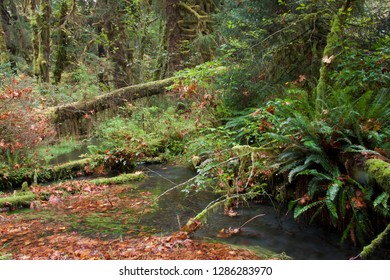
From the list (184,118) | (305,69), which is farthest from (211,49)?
(305,69)

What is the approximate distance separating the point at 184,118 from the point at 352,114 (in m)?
6.92

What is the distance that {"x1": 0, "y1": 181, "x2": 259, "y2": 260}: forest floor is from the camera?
150 inches

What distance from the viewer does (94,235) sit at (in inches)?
183

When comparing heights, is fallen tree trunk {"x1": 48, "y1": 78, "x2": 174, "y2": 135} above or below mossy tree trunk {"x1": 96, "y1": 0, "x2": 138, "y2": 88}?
below

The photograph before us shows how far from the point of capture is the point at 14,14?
20375 mm

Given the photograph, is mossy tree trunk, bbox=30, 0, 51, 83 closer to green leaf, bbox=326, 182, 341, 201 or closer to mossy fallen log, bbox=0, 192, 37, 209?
mossy fallen log, bbox=0, 192, 37, 209

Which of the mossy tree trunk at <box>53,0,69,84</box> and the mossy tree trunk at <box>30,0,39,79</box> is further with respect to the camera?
the mossy tree trunk at <box>53,0,69,84</box>

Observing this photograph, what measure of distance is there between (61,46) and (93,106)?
7753 mm

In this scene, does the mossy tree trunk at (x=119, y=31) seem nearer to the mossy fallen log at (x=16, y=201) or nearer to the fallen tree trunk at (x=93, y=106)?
the fallen tree trunk at (x=93, y=106)

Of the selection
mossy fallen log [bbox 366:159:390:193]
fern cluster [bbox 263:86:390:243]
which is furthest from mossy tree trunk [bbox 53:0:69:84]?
mossy fallen log [bbox 366:159:390:193]

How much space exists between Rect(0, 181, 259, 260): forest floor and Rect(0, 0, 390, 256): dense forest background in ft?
2.32

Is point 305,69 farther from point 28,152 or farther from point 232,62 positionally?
point 28,152

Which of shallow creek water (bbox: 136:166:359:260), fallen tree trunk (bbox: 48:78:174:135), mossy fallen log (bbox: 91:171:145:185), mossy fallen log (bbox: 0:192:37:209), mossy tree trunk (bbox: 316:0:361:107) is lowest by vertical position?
mossy fallen log (bbox: 91:171:145:185)

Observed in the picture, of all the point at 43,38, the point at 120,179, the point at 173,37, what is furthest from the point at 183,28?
the point at 120,179
